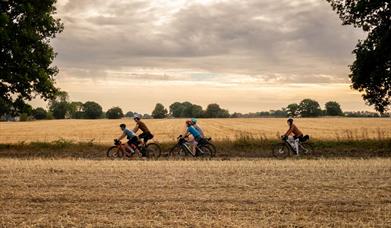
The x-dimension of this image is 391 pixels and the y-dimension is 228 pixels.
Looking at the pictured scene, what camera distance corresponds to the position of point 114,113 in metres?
100

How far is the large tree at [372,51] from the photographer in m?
25.6

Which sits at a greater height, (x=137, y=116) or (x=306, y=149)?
(x=137, y=116)

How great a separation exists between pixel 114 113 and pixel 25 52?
73.4m

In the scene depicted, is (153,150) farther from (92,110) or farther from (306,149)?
(92,110)

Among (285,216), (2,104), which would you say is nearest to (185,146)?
(2,104)

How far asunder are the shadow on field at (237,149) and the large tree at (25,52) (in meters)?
2.76

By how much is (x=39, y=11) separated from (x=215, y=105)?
74.7 m

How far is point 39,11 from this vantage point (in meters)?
28.2

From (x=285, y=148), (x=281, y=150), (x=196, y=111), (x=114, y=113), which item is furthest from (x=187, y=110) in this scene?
(x=281, y=150)

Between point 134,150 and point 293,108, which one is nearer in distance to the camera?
point 134,150

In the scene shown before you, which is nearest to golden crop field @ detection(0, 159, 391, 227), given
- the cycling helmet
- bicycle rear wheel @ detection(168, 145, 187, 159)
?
the cycling helmet

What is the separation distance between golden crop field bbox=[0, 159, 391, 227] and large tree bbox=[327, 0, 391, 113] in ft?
34.0

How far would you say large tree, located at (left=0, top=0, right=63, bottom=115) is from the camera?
88.4 feet

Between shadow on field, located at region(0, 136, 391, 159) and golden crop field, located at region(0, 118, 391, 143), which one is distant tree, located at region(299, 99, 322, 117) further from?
shadow on field, located at region(0, 136, 391, 159)
